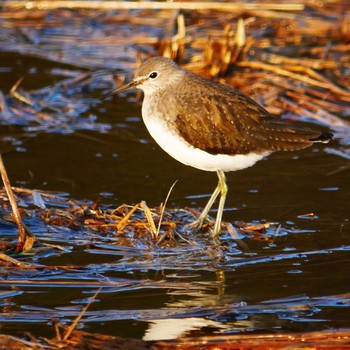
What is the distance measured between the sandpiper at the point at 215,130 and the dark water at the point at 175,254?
0.60m

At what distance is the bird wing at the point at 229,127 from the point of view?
23.6ft

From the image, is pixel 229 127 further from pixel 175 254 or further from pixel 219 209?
pixel 175 254

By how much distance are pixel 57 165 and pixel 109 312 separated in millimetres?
3522

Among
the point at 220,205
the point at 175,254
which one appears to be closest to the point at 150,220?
the point at 175,254

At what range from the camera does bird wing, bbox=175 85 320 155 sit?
283 inches

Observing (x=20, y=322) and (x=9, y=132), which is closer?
(x=20, y=322)

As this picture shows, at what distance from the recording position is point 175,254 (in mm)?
6656

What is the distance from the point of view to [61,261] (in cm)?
640

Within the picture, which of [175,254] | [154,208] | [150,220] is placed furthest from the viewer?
[154,208]

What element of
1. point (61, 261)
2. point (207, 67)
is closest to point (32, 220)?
point (61, 261)

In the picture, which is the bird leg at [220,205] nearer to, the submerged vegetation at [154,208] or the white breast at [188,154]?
the submerged vegetation at [154,208]

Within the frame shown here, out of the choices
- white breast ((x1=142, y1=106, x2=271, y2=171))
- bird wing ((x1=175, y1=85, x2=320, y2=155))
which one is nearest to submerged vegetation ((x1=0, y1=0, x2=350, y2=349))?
white breast ((x1=142, y1=106, x2=271, y2=171))

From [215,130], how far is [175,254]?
116 centimetres

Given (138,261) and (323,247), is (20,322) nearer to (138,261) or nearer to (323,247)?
(138,261)
